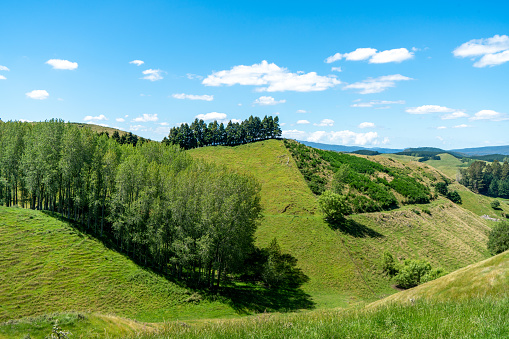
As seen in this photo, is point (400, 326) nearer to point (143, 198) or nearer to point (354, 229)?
point (143, 198)

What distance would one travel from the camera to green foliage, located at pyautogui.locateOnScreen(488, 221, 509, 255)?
69625 millimetres

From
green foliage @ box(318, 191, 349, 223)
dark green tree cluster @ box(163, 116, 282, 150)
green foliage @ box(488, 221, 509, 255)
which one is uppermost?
dark green tree cluster @ box(163, 116, 282, 150)

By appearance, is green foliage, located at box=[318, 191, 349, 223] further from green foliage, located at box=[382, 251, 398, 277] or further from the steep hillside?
the steep hillside

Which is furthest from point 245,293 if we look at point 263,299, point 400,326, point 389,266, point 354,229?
point 400,326

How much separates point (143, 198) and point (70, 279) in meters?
17.1

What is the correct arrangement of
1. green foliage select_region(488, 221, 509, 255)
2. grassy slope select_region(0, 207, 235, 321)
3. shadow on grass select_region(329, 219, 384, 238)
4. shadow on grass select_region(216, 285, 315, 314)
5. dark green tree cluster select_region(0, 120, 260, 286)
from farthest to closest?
shadow on grass select_region(329, 219, 384, 238) < green foliage select_region(488, 221, 509, 255) < dark green tree cluster select_region(0, 120, 260, 286) < shadow on grass select_region(216, 285, 315, 314) < grassy slope select_region(0, 207, 235, 321)

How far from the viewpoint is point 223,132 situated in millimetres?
148750

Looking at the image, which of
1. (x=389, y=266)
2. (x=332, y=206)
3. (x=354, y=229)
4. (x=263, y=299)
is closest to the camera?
(x=263, y=299)

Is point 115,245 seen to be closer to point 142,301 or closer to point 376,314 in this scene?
point 142,301

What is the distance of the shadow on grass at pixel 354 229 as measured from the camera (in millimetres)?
76375

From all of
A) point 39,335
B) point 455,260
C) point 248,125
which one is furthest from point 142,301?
point 248,125

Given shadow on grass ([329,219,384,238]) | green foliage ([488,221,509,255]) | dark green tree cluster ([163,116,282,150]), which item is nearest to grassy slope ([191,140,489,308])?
shadow on grass ([329,219,384,238])

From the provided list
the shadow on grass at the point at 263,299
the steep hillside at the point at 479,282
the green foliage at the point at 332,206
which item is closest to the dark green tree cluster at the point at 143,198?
the shadow on grass at the point at 263,299

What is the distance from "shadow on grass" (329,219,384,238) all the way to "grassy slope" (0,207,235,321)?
4477 centimetres
